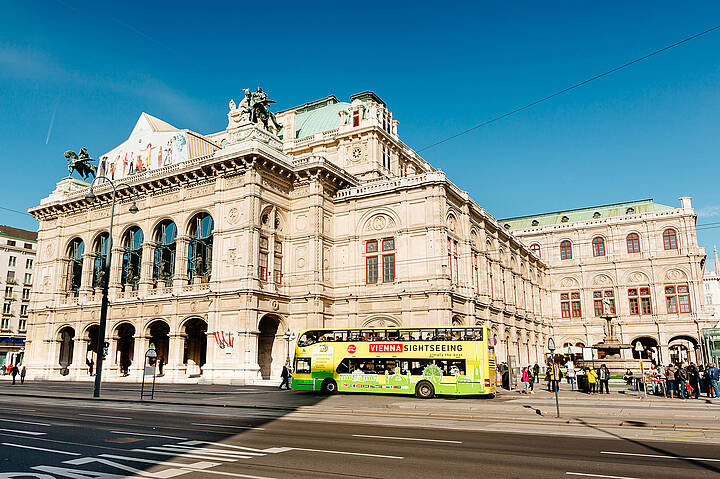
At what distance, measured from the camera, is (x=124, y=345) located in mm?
55969

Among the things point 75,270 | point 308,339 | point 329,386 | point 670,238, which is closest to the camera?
point 329,386

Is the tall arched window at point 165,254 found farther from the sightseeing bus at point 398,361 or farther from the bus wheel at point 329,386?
the bus wheel at point 329,386

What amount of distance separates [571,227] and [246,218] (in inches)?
2145

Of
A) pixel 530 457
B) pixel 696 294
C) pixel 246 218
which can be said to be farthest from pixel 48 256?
pixel 696 294

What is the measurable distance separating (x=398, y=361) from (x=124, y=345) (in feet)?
117

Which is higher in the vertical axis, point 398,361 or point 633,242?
point 633,242

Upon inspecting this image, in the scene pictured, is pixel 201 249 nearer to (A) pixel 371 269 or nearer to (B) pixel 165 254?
(B) pixel 165 254

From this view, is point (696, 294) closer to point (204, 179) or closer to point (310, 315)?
point (310, 315)

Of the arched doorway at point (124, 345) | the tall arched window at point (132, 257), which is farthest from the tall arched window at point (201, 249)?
the arched doorway at point (124, 345)

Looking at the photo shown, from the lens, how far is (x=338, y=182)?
171 feet

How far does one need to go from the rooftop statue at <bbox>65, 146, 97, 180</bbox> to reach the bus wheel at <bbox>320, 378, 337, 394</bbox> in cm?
4068

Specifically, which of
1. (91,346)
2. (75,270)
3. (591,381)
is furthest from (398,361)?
(75,270)

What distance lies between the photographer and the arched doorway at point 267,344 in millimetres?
47094

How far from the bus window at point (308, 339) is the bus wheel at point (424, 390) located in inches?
279
